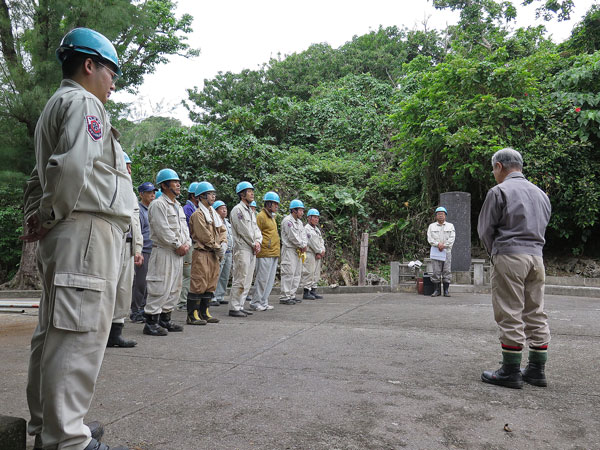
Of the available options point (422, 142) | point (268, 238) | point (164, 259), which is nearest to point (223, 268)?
point (268, 238)

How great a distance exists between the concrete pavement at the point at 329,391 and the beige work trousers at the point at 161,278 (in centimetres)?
40

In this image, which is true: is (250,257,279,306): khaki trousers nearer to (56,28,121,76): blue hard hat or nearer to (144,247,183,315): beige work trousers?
(144,247,183,315): beige work trousers

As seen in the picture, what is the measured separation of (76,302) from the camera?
2.03m

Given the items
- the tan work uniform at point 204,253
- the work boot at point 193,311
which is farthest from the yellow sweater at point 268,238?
the work boot at point 193,311

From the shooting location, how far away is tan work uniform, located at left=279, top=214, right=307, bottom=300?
9.17 m

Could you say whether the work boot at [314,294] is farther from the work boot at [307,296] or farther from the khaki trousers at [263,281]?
the khaki trousers at [263,281]

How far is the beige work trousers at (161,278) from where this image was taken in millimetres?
5617

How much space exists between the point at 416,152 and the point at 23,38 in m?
10.5

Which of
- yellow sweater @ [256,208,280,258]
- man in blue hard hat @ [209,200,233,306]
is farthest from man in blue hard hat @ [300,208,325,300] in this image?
yellow sweater @ [256,208,280,258]

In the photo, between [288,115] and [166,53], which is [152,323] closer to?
[166,53]

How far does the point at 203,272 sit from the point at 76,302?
14.0ft

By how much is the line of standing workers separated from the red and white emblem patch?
2.89 metres

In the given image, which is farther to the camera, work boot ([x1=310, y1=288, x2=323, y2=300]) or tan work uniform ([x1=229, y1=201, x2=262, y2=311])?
work boot ([x1=310, y1=288, x2=323, y2=300])

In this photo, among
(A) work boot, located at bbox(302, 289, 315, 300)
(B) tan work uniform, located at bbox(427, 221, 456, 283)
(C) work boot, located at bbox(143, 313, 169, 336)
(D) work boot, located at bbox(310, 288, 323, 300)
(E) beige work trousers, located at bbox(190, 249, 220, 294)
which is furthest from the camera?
(B) tan work uniform, located at bbox(427, 221, 456, 283)
